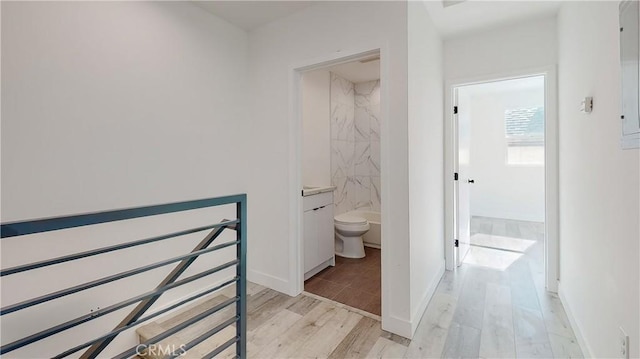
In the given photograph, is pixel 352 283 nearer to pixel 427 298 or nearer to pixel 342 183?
pixel 427 298

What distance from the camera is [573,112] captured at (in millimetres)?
2074

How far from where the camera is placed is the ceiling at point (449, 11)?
94.3 inches

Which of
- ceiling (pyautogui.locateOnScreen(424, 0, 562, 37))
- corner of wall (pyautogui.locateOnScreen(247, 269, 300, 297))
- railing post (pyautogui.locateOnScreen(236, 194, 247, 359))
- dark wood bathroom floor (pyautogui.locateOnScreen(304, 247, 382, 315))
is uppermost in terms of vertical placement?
ceiling (pyautogui.locateOnScreen(424, 0, 562, 37))

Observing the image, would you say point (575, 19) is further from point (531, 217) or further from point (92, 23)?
point (531, 217)

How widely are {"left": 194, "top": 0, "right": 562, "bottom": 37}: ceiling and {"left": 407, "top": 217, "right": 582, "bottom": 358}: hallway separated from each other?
254cm

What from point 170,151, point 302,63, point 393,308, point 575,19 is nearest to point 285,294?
point 393,308

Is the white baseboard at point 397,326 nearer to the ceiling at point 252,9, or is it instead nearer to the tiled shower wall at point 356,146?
the tiled shower wall at point 356,146

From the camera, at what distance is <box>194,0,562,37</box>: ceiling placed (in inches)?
94.3

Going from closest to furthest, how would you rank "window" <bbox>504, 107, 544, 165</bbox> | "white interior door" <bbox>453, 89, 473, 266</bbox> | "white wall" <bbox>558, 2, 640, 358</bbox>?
"white wall" <bbox>558, 2, 640, 358</bbox>
"white interior door" <bbox>453, 89, 473, 266</bbox>
"window" <bbox>504, 107, 544, 165</bbox>

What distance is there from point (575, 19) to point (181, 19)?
2987mm

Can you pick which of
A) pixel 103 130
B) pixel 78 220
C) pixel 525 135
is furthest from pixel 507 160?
pixel 78 220

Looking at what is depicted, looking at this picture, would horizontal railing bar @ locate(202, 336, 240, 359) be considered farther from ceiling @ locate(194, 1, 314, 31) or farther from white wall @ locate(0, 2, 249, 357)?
ceiling @ locate(194, 1, 314, 31)

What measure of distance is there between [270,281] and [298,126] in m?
1.54

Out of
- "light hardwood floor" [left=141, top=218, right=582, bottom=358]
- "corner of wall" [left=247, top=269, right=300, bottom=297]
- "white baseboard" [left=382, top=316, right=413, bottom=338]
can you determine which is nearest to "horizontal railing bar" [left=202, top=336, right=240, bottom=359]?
"light hardwood floor" [left=141, top=218, right=582, bottom=358]
